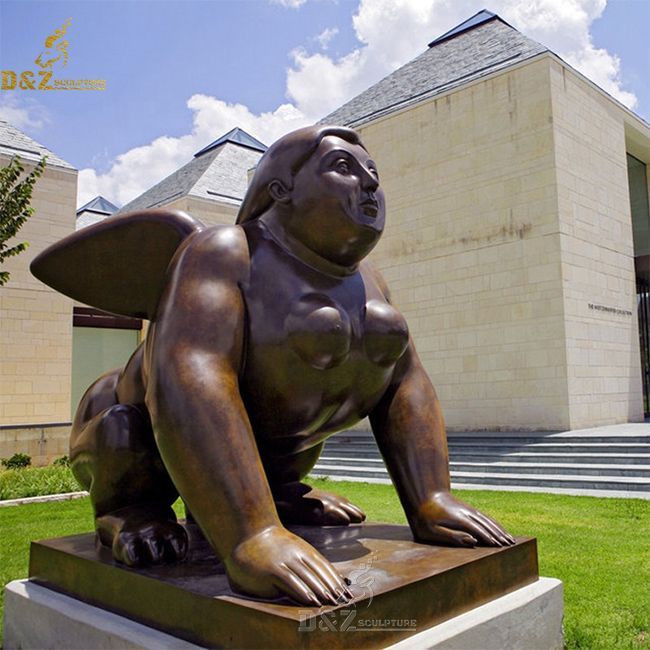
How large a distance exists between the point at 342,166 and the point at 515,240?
481 inches

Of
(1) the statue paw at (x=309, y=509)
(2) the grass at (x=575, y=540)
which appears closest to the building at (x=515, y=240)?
(2) the grass at (x=575, y=540)

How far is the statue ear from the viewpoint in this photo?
7.13 feet

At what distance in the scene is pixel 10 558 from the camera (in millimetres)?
5113

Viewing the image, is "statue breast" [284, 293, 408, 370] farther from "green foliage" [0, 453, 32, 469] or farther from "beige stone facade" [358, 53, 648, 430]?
"green foliage" [0, 453, 32, 469]

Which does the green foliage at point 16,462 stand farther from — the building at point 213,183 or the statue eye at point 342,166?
the statue eye at point 342,166

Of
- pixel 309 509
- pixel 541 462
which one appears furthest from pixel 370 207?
pixel 541 462

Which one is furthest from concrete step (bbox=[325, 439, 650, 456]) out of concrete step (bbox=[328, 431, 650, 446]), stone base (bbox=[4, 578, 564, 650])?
stone base (bbox=[4, 578, 564, 650])

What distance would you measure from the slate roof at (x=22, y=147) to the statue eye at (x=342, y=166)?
15.0 m

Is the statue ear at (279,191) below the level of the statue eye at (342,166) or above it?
below

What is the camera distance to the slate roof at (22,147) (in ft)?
50.3

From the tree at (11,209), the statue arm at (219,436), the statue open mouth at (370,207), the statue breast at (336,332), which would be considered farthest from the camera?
the tree at (11,209)

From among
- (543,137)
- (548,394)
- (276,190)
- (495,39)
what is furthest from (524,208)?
(276,190)

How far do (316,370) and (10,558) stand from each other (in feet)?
14.1

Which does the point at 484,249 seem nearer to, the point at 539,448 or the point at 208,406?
the point at 539,448
